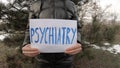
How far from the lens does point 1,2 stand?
570cm

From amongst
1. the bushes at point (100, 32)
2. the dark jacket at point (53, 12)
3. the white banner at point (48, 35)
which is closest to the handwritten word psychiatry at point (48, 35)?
the white banner at point (48, 35)

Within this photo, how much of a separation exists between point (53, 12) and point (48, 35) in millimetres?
197

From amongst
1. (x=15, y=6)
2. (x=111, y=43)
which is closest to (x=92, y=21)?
(x=111, y=43)

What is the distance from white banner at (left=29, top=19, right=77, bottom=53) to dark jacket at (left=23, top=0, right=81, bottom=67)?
84 millimetres

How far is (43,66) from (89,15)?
150 inches

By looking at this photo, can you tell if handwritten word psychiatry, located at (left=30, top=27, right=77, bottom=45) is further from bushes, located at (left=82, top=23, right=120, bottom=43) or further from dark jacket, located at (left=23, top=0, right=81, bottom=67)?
bushes, located at (left=82, top=23, right=120, bottom=43)

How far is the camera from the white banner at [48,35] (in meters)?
2.57

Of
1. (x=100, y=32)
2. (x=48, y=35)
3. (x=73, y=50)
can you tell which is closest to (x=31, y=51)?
(x=48, y=35)

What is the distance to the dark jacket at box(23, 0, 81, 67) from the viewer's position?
2648mm

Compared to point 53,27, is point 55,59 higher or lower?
lower

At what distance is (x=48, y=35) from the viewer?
258 cm

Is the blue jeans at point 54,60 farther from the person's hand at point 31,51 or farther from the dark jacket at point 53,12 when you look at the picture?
the person's hand at point 31,51

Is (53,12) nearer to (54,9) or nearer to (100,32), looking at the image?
(54,9)

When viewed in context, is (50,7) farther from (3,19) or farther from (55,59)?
(3,19)
